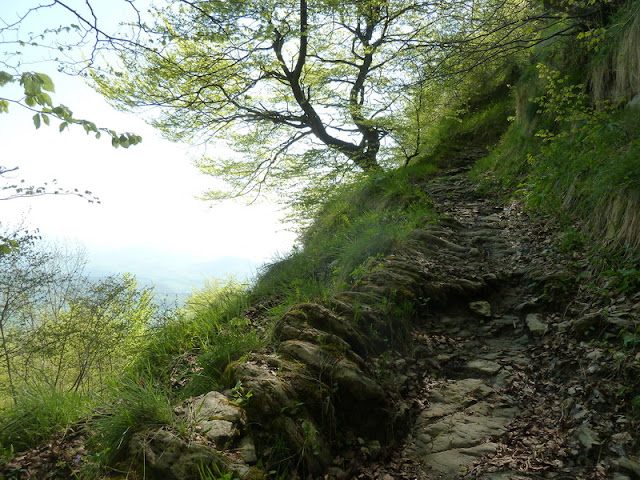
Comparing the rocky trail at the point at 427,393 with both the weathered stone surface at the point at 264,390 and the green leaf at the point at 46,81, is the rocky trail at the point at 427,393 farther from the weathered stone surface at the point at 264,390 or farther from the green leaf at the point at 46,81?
the green leaf at the point at 46,81

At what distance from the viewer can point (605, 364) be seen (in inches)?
104

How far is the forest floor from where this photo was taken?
87.9 inches

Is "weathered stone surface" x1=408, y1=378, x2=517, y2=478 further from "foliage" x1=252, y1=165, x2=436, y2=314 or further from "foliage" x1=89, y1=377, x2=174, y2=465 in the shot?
"foliage" x1=89, y1=377, x2=174, y2=465

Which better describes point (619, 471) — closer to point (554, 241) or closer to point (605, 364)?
point (605, 364)

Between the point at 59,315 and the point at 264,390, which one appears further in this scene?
the point at 59,315

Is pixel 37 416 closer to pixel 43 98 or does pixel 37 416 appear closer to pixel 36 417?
pixel 36 417

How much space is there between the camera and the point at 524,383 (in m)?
2.93

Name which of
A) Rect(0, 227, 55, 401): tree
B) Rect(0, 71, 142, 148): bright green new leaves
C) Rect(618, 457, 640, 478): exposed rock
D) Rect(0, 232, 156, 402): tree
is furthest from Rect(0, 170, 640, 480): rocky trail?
Rect(0, 227, 55, 401): tree

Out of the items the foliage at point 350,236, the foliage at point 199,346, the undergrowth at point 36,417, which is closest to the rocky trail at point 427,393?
the undergrowth at point 36,417

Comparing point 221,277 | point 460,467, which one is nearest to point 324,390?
point 460,467

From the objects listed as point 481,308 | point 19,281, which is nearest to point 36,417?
point 481,308

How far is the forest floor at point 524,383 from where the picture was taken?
223 centimetres

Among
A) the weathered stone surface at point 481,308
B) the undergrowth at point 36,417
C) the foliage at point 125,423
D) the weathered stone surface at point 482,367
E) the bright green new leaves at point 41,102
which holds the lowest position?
the weathered stone surface at point 482,367

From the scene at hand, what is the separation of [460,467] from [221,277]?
5.55 metres
